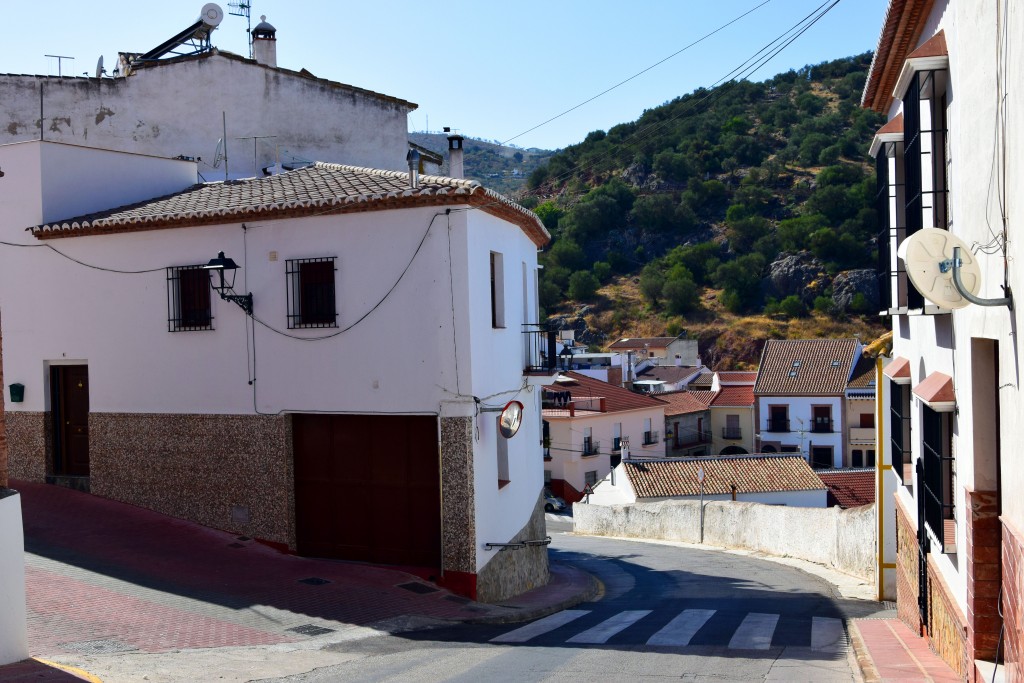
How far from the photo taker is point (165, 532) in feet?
49.3

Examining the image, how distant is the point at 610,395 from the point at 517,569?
37.1 m

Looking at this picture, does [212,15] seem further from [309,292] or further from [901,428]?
[901,428]

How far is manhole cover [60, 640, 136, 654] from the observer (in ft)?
30.7

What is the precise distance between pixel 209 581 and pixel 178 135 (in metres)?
14.1

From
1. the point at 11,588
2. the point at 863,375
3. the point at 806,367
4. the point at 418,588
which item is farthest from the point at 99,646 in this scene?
the point at 863,375

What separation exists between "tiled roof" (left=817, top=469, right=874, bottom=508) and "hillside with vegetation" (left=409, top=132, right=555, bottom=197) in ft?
184

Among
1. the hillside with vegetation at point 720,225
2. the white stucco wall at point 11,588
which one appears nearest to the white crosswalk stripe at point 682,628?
the white stucco wall at point 11,588

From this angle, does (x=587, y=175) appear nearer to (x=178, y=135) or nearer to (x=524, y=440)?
(x=178, y=135)

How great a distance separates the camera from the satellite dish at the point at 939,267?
6.42 meters

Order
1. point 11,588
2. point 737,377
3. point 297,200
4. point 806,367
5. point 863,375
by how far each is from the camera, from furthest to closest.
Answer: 1. point 737,377
2. point 806,367
3. point 863,375
4. point 297,200
5. point 11,588

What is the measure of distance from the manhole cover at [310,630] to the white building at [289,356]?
2866 mm

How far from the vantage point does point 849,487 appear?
1513 inches

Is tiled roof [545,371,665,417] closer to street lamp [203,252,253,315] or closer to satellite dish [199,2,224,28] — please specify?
satellite dish [199,2,224,28]

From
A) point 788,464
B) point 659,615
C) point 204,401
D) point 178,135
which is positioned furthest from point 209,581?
point 788,464
